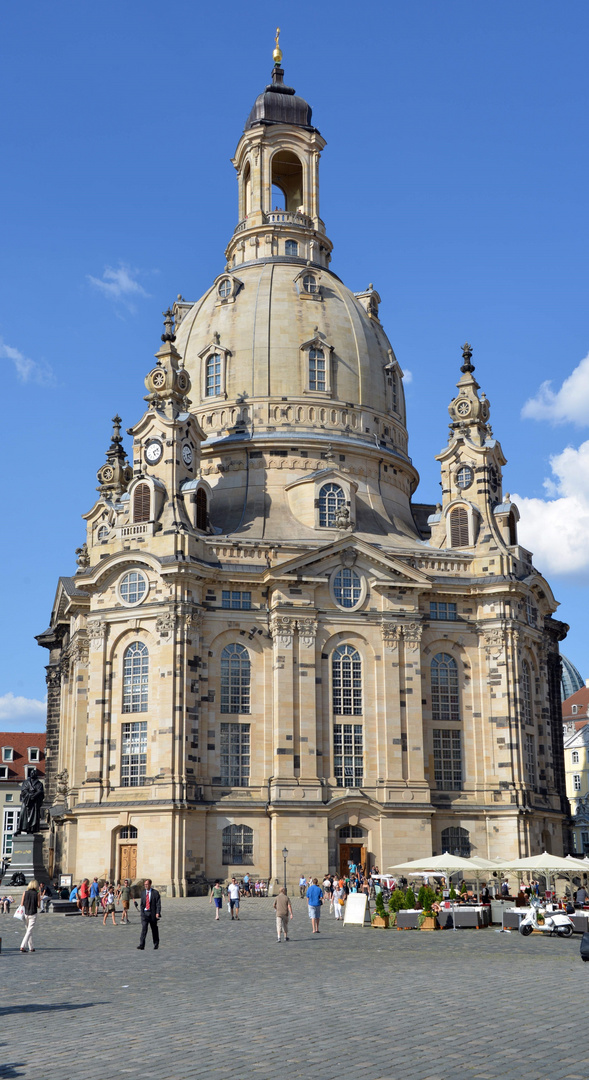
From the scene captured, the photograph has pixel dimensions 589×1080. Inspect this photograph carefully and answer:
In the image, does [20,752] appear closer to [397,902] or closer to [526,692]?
[526,692]

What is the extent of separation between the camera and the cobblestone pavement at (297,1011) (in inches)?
635

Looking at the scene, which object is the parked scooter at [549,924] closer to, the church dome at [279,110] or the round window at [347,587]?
the round window at [347,587]

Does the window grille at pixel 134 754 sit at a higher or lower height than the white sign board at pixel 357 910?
higher

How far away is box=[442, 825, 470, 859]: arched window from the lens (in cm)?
6906

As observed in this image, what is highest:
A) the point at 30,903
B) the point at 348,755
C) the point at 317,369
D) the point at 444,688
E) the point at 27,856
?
the point at 317,369

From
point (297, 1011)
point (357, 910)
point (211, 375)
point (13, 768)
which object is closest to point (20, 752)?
point (13, 768)

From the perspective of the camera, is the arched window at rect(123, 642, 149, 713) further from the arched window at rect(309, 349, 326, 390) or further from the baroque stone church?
the arched window at rect(309, 349, 326, 390)

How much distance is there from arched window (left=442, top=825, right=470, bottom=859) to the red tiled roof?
55.2 meters

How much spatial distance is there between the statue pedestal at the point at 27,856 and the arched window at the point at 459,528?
101ft

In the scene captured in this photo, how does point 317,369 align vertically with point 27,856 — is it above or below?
above

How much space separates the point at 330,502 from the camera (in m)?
74.0

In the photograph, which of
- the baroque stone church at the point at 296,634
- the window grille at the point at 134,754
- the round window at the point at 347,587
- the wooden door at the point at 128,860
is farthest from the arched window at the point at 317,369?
the wooden door at the point at 128,860

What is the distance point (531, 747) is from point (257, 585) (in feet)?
64.4

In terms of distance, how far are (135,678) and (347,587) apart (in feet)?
42.5
